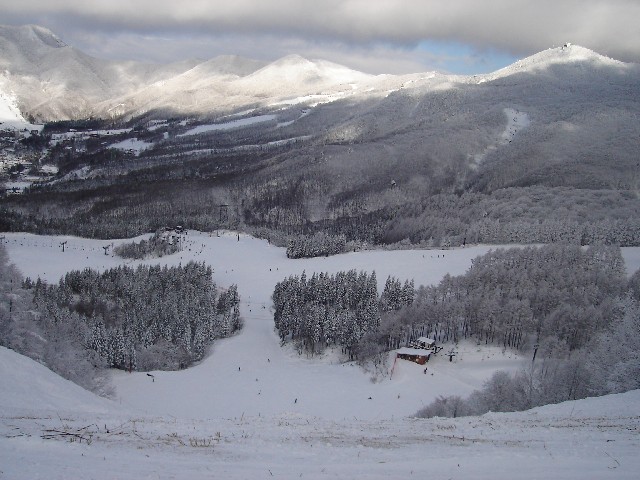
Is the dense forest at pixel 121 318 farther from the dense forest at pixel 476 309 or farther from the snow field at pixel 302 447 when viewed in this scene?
the snow field at pixel 302 447

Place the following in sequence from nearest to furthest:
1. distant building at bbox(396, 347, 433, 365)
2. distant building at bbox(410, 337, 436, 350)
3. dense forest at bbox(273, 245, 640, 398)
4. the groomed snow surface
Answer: the groomed snow surface, distant building at bbox(396, 347, 433, 365), dense forest at bbox(273, 245, 640, 398), distant building at bbox(410, 337, 436, 350)

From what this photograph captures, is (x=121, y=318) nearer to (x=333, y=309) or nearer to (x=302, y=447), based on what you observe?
(x=333, y=309)

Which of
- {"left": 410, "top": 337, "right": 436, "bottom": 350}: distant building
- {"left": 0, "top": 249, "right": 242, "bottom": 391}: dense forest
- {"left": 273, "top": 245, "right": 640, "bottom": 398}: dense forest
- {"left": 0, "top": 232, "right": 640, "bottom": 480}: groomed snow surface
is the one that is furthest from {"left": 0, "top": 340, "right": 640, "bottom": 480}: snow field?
{"left": 410, "top": 337, "right": 436, "bottom": 350}: distant building

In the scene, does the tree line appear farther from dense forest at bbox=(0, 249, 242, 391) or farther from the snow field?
the snow field

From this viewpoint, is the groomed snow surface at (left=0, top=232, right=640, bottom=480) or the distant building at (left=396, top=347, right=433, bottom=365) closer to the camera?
the groomed snow surface at (left=0, top=232, right=640, bottom=480)

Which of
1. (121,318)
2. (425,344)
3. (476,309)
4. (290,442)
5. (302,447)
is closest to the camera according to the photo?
(302,447)

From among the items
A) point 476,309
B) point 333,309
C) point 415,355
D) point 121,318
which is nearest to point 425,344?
point 415,355

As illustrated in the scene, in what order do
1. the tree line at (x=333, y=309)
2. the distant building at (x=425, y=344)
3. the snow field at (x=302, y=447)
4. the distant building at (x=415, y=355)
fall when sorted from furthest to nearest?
→ the tree line at (x=333, y=309)
the distant building at (x=425, y=344)
the distant building at (x=415, y=355)
the snow field at (x=302, y=447)

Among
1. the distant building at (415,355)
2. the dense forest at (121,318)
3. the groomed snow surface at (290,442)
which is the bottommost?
the distant building at (415,355)

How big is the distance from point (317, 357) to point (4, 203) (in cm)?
15234

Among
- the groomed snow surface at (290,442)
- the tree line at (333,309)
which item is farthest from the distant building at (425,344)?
the groomed snow surface at (290,442)

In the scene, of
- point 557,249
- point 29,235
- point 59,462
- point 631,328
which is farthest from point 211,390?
point 29,235

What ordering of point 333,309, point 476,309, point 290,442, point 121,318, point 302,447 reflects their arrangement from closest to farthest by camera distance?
1. point 302,447
2. point 290,442
3. point 476,309
4. point 333,309
5. point 121,318

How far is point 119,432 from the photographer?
47.0 ft
